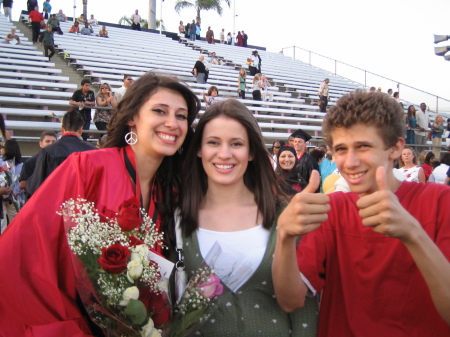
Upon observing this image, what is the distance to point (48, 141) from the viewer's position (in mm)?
5551

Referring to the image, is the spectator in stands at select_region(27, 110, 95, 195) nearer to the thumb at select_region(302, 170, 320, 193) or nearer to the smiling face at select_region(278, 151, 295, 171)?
the smiling face at select_region(278, 151, 295, 171)

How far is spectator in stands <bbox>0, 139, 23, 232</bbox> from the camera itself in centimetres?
431

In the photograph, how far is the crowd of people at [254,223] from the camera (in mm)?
1413

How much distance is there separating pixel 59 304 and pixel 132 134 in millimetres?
925

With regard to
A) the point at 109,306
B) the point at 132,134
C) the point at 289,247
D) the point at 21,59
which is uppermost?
the point at 21,59

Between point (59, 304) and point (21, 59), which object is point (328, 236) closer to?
point (59, 304)

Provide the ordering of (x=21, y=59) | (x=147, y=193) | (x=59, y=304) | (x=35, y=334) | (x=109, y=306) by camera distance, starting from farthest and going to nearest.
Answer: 1. (x=21, y=59)
2. (x=147, y=193)
3. (x=59, y=304)
4. (x=35, y=334)
5. (x=109, y=306)

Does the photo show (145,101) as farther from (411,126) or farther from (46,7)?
(46,7)

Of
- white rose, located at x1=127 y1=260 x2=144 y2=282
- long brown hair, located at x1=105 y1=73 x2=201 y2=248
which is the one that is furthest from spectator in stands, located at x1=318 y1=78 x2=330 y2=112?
white rose, located at x1=127 y1=260 x2=144 y2=282

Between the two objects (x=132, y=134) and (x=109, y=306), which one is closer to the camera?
(x=109, y=306)

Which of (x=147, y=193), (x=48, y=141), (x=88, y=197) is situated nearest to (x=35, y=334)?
(x=88, y=197)

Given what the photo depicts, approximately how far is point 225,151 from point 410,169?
4778mm

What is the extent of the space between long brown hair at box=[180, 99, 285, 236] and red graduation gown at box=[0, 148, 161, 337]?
17.0 inches

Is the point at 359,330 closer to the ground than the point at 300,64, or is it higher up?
closer to the ground
